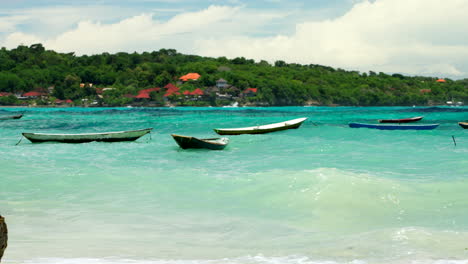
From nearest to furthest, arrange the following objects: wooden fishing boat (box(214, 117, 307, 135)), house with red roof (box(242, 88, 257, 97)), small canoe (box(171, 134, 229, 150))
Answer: small canoe (box(171, 134, 229, 150))
wooden fishing boat (box(214, 117, 307, 135))
house with red roof (box(242, 88, 257, 97))

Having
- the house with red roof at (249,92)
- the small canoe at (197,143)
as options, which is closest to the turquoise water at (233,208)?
the small canoe at (197,143)

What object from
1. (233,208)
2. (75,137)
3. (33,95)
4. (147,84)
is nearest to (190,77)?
(147,84)

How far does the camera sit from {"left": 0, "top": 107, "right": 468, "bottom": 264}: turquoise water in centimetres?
772

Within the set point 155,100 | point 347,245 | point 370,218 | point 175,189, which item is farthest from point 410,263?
point 155,100

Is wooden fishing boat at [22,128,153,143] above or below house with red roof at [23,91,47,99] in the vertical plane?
below

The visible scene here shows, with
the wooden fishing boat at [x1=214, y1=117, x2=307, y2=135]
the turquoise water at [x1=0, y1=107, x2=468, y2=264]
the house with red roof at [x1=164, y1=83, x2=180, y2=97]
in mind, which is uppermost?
the house with red roof at [x1=164, y1=83, x2=180, y2=97]

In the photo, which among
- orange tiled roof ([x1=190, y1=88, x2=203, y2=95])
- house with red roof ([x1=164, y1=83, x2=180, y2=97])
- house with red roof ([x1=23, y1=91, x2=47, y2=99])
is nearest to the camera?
house with red roof ([x1=23, y1=91, x2=47, y2=99])

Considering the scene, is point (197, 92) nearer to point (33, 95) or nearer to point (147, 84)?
point (147, 84)

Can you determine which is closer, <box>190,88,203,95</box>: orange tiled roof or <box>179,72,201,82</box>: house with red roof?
<box>190,88,203,95</box>: orange tiled roof

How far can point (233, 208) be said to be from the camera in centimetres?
1188

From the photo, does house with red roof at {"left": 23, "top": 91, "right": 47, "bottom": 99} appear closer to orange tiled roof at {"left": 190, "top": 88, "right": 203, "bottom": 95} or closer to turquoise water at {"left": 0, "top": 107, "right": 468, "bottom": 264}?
orange tiled roof at {"left": 190, "top": 88, "right": 203, "bottom": 95}

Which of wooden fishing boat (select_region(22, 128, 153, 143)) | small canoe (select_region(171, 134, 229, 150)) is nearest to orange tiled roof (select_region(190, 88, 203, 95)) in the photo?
wooden fishing boat (select_region(22, 128, 153, 143))

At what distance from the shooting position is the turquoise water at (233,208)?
7723mm

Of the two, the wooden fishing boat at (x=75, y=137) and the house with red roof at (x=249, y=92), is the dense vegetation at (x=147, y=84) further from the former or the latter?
the wooden fishing boat at (x=75, y=137)
